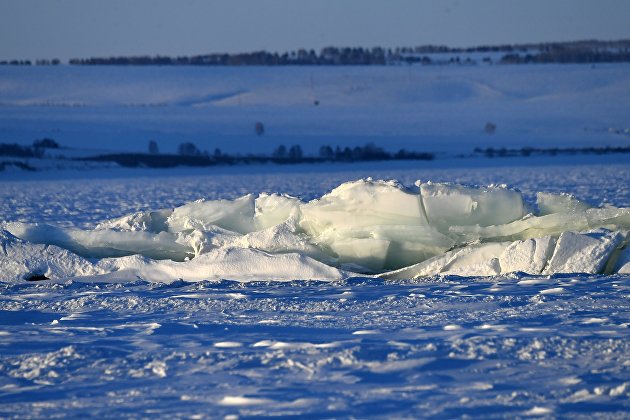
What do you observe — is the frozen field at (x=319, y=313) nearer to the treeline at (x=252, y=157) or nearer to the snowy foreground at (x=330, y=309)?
the snowy foreground at (x=330, y=309)

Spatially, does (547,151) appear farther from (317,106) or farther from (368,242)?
(368,242)

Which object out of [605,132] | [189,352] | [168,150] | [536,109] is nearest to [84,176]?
[168,150]

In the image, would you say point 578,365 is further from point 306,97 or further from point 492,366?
point 306,97

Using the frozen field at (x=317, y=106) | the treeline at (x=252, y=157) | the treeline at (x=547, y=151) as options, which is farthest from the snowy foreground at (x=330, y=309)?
the frozen field at (x=317, y=106)

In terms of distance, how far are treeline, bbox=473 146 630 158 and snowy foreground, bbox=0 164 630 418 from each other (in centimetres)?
2695

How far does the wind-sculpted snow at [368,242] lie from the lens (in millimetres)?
5930

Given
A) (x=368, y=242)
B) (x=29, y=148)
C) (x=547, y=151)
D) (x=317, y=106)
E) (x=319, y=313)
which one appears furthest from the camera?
(x=317, y=106)

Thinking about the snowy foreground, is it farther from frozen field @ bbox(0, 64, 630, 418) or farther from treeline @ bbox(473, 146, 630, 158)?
treeline @ bbox(473, 146, 630, 158)

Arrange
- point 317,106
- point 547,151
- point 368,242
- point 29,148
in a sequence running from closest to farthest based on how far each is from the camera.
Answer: point 368,242
point 29,148
point 547,151
point 317,106

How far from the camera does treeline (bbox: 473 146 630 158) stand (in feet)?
109

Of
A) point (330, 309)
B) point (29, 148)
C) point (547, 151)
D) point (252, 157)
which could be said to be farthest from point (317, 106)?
point (330, 309)

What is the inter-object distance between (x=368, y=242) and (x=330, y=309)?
127cm

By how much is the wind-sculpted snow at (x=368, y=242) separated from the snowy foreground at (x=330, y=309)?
0.01m

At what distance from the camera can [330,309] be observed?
4.97m
